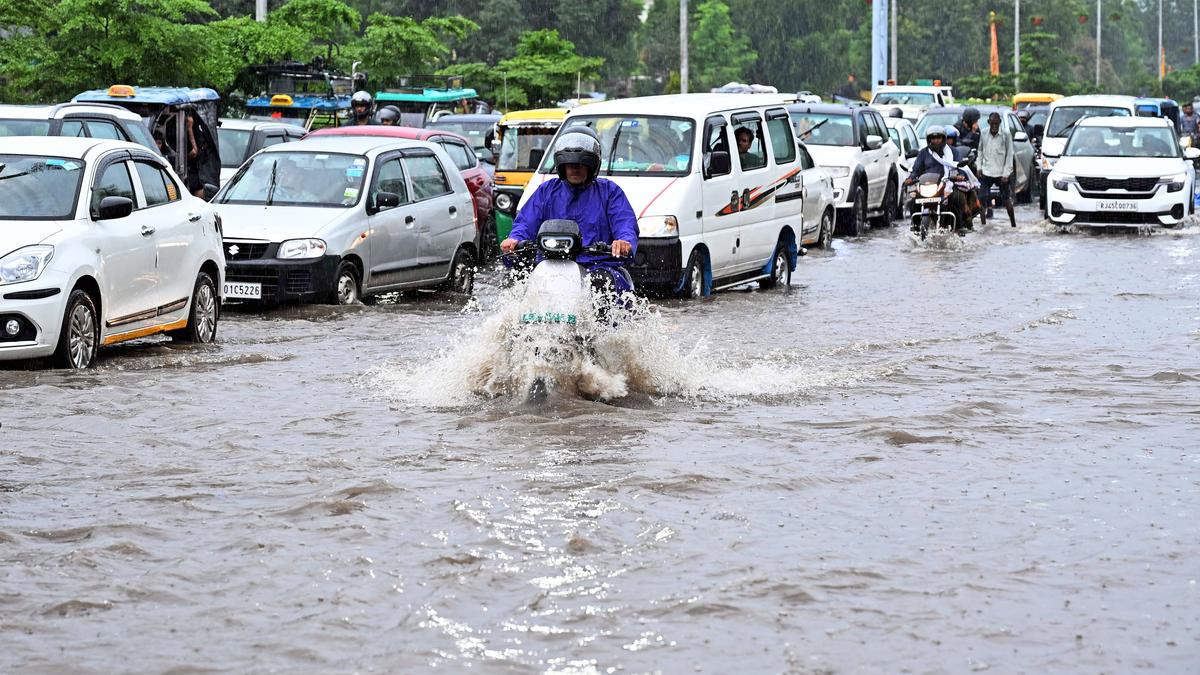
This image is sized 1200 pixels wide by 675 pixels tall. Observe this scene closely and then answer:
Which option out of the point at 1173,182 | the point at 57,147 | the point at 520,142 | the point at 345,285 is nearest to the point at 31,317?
the point at 57,147

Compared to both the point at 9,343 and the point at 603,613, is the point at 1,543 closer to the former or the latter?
the point at 603,613

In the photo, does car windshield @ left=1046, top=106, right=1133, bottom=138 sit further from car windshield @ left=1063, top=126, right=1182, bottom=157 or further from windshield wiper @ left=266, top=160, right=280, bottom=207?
windshield wiper @ left=266, top=160, right=280, bottom=207

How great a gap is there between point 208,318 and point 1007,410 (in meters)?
6.21

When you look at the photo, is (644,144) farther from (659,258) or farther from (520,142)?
(520,142)

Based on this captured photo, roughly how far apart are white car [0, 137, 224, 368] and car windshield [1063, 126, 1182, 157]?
55.8ft

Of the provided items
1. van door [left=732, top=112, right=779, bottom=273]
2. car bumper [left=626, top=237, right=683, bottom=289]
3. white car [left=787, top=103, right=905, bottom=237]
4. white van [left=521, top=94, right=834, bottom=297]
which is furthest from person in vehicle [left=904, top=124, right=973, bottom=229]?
car bumper [left=626, top=237, right=683, bottom=289]

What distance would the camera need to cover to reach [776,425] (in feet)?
32.4

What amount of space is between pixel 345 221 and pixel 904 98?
2783cm

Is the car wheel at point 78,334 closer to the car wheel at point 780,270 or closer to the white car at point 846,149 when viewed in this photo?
the car wheel at point 780,270

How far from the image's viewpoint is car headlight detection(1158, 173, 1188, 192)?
26.4 meters

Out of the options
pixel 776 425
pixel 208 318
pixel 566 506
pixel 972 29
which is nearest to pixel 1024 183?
pixel 208 318

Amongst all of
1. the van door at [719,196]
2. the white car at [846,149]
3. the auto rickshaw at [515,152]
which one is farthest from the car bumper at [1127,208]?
the van door at [719,196]

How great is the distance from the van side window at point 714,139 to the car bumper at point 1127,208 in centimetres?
1101

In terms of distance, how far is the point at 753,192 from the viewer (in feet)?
57.7
